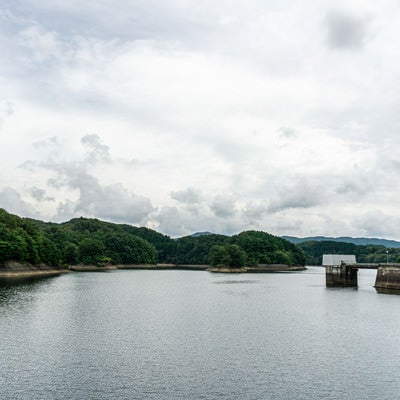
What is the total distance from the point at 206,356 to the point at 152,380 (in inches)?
312

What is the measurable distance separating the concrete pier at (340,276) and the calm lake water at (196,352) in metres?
53.7

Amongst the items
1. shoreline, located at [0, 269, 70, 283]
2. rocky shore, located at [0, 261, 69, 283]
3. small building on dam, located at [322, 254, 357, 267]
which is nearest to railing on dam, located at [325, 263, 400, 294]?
small building on dam, located at [322, 254, 357, 267]

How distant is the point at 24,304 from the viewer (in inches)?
2689

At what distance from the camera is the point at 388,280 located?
108 m

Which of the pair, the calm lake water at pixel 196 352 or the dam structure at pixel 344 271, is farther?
the dam structure at pixel 344 271

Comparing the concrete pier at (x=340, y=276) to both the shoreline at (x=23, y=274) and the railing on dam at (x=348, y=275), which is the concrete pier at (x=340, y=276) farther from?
the shoreline at (x=23, y=274)

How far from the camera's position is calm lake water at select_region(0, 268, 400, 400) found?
3025 cm

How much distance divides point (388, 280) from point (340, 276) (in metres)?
16.8

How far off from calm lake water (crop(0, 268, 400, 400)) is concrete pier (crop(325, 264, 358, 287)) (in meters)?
53.7

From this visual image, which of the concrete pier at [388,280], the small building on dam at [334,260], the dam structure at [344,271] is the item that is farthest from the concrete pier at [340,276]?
the concrete pier at [388,280]

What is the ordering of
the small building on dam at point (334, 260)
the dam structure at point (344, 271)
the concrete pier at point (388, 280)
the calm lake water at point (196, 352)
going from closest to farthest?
the calm lake water at point (196, 352), the concrete pier at point (388, 280), the dam structure at point (344, 271), the small building on dam at point (334, 260)

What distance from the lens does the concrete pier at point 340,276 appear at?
123 metres

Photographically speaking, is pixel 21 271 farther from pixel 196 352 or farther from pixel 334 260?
pixel 196 352

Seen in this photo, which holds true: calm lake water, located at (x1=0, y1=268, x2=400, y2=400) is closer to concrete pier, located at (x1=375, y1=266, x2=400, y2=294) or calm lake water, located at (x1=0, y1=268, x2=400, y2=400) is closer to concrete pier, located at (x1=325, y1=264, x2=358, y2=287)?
concrete pier, located at (x1=375, y1=266, x2=400, y2=294)
